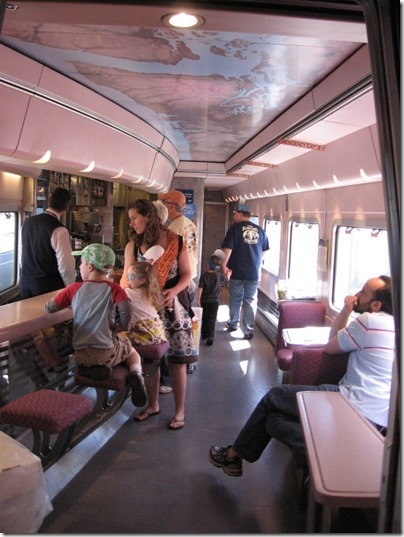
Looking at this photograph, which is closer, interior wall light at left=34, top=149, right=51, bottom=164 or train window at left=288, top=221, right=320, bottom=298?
interior wall light at left=34, top=149, right=51, bottom=164

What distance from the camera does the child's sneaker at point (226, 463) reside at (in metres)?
3.53

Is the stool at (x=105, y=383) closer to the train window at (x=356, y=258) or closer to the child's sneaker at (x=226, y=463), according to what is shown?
the child's sneaker at (x=226, y=463)

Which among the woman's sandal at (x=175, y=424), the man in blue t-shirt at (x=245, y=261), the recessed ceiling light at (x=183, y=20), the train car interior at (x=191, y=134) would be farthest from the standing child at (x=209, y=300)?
the recessed ceiling light at (x=183, y=20)

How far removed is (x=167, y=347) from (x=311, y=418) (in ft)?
6.33

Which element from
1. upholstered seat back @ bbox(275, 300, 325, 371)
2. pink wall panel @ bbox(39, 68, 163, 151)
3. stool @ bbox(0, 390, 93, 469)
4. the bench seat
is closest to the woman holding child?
pink wall panel @ bbox(39, 68, 163, 151)

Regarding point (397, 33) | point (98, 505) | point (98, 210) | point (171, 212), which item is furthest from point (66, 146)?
point (98, 210)

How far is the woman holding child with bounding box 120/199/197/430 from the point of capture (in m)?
4.10

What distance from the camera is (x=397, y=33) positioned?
1360 millimetres

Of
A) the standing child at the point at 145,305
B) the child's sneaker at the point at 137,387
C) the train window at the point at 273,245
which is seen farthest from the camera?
the train window at the point at 273,245

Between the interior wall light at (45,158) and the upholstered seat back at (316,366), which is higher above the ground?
the interior wall light at (45,158)

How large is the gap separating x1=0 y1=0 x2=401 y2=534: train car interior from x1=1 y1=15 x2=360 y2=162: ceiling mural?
0.02m

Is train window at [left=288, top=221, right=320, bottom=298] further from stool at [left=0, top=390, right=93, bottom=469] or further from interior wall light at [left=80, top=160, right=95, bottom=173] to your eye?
stool at [left=0, top=390, right=93, bottom=469]

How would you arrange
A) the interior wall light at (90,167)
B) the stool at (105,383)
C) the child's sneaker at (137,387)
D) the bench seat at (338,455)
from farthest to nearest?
the interior wall light at (90,167)
the child's sneaker at (137,387)
the stool at (105,383)
the bench seat at (338,455)

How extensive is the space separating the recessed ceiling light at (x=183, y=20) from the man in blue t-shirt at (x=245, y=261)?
21.3ft
